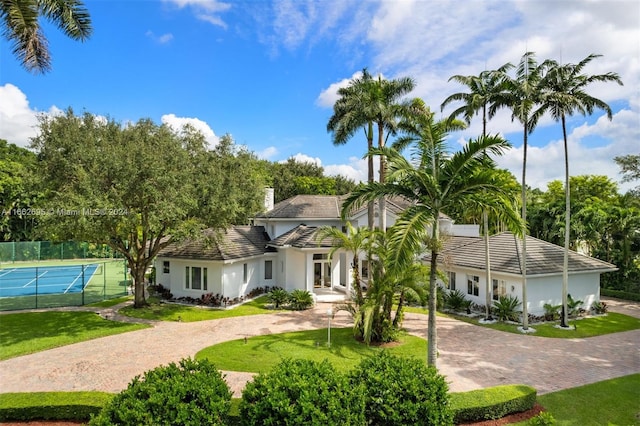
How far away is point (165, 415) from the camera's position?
6.52 m

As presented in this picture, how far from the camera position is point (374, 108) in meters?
21.1

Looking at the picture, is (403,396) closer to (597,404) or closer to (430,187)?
(430,187)

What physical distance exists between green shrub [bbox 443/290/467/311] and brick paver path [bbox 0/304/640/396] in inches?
106

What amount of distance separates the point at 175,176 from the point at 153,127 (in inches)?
169

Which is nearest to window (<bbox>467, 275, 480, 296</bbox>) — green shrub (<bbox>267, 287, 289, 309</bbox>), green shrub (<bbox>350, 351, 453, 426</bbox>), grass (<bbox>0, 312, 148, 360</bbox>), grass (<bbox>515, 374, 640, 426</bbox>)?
grass (<bbox>515, 374, 640, 426</bbox>)

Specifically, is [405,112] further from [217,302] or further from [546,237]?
[546,237]

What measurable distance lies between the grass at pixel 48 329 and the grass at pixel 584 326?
18218 mm

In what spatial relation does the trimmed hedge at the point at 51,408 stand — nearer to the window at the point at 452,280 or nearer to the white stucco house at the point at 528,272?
the white stucco house at the point at 528,272

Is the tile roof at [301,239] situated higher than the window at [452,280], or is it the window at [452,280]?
the tile roof at [301,239]

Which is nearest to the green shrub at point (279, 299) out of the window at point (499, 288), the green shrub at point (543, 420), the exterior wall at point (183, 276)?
the exterior wall at point (183, 276)

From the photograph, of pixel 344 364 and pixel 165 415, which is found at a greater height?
pixel 165 415

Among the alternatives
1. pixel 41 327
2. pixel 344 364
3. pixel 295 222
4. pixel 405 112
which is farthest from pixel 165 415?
pixel 295 222

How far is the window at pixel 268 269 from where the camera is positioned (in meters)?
28.4

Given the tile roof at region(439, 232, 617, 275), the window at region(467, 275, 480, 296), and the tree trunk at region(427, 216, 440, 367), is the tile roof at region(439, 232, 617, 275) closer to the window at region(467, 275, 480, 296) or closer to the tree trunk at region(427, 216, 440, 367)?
the window at region(467, 275, 480, 296)
